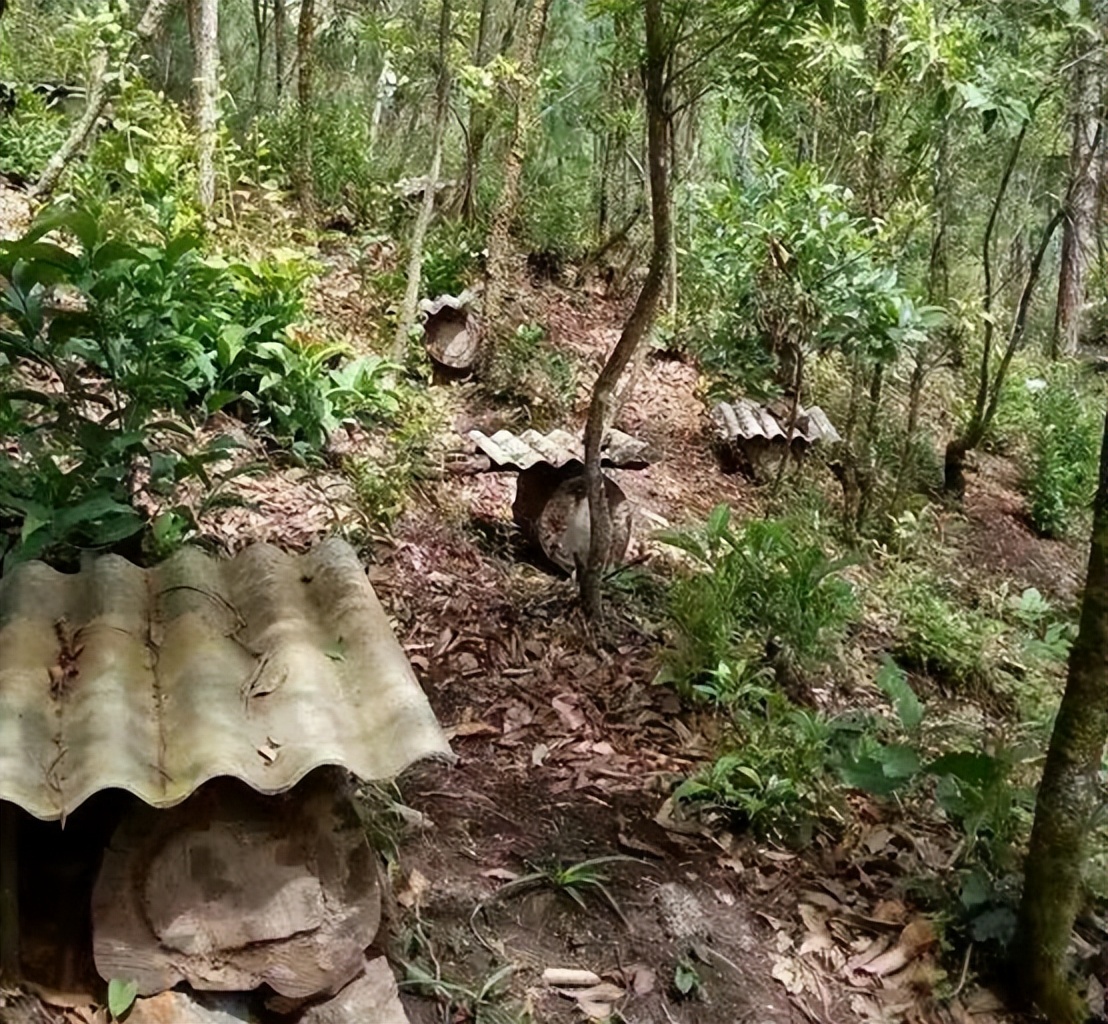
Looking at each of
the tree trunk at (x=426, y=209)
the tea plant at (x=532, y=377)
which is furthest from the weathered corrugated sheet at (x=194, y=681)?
the tea plant at (x=532, y=377)

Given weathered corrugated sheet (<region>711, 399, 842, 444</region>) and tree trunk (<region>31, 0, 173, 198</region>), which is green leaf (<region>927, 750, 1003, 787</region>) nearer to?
weathered corrugated sheet (<region>711, 399, 842, 444</region>)

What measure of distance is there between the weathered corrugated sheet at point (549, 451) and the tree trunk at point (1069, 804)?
2.38 metres

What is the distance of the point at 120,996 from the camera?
1.90m

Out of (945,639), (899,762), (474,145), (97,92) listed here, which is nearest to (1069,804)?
(899,762)

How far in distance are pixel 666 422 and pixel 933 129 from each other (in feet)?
8.17

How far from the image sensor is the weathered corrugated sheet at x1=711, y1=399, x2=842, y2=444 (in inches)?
269

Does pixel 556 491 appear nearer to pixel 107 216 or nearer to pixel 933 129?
pixel 107 216

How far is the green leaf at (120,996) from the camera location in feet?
6.20

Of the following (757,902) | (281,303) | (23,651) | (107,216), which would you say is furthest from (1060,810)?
(107,216)

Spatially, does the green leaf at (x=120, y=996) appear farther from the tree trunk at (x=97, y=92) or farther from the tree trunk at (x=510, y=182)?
the tree trunk at (x=510, y=182)

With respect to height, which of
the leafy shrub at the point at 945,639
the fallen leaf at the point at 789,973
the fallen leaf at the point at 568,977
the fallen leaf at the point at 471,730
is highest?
the fallen leaf at the point at 471,730

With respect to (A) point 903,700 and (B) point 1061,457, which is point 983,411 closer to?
(B) point 1061,457

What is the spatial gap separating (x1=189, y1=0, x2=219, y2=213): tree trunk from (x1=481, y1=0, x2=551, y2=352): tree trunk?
1.71m

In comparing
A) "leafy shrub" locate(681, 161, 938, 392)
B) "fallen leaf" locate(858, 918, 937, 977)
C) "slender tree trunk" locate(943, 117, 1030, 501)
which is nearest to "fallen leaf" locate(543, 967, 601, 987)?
"fallen leaf" locate(858, 918, 937, 977)
